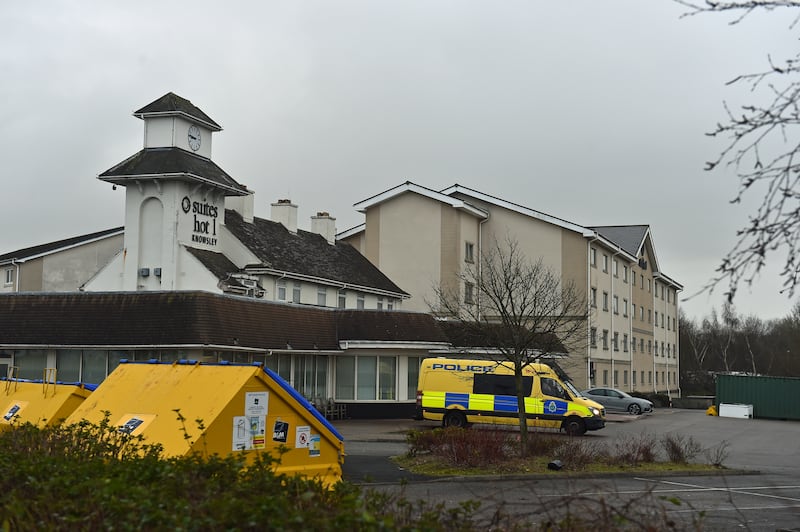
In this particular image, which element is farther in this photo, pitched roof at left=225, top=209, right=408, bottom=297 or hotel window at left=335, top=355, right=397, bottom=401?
pitched roof at left=225, top=209, right=408, bottom=297

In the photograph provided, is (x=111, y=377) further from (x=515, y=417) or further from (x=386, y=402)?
(x=386, y=402)

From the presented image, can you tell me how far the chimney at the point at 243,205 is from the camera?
45.0 metres

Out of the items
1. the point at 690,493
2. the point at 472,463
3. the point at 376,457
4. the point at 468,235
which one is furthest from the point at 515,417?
the point at 468,235

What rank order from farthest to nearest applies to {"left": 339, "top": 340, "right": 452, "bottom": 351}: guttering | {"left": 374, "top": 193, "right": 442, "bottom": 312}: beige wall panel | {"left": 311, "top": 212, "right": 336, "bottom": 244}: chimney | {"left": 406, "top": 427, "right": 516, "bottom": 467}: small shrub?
{"left": 374, "top": 193, "right": 442, "bottom": 312}: beige wall panel, {"left": 311, "top": 212, "right": 336, "bottom": 244}: chimney, {"left": 339, "top": 340, "right": 452, "bottom": 351}: guttering, {"left": 406, "top": 427, "right": 516, "bottom": 467}: small shrub

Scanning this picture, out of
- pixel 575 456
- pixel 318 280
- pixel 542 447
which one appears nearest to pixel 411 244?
pixel 318 280

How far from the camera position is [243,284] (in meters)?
39.0

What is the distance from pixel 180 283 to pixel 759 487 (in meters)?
25.7

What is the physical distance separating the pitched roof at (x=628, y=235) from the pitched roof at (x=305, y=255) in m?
22.0

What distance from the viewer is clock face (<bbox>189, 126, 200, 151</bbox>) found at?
134 feet

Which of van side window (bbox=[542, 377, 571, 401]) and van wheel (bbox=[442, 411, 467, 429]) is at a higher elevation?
van side window (bbox=[542, 377, 571, 401])

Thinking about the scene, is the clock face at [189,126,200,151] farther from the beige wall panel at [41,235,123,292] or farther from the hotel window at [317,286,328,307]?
the beige wall panel at [41,235,123,292]

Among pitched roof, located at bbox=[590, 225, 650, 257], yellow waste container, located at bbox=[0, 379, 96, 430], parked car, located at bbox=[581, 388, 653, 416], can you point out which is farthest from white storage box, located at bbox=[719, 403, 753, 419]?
yellow waste container, located at bbox=[0, 379, 96, 430]

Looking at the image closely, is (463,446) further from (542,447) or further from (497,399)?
(497,399)

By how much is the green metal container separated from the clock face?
106ft
